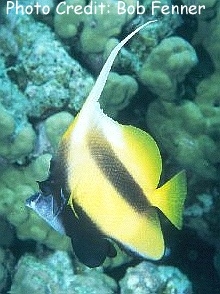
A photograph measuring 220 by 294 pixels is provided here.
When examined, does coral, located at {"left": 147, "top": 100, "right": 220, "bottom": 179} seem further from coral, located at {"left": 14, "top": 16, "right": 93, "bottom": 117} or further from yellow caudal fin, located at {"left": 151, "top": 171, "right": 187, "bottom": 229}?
yellow caudal fin, located at {"left": 151, "top": 171, "right": 187, "bottom": 229}

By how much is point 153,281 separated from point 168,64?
942mm

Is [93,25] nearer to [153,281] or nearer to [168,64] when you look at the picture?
[168,64]

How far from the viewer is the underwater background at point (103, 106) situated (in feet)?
5.63

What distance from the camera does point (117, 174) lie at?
0.73 meters

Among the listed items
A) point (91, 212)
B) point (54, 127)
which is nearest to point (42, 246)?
point (54, 127)

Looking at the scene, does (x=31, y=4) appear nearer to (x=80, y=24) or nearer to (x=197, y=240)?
(x=80, y=24)

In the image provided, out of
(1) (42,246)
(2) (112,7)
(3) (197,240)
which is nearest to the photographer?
(2) (112,7)

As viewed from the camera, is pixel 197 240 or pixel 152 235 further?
pixel 197 240

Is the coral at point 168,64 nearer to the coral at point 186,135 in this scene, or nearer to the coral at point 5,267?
the coral at point 186,135

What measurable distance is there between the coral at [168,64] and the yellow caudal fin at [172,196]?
1025 millimetres

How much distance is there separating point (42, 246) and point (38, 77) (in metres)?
0.76

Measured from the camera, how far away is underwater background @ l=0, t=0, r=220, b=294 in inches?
67.6

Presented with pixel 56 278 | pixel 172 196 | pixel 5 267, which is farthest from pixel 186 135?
pixel 172 196

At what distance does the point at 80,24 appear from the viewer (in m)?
1.82
